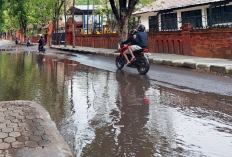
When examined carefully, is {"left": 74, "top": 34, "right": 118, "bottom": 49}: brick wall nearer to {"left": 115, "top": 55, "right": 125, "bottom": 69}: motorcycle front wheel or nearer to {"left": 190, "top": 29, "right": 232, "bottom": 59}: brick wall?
{"left": 190, "top": 29, "right": 232, "bottom": 59}: brick wall

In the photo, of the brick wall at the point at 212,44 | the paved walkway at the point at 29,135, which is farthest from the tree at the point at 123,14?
the paved walkway at the point at 29,135

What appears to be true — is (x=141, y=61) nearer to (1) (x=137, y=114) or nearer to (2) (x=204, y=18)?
(1) (x=137, y=114)

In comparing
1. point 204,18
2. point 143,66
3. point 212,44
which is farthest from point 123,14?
point 143,66

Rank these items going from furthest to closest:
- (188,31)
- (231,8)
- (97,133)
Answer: (231,8) → (188,31) → (97,133)

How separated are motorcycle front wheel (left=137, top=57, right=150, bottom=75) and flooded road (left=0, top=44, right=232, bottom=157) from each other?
5.02 feet

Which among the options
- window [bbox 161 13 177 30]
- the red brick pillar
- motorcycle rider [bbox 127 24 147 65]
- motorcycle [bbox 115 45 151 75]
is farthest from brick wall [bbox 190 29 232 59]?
motorcycle [bbox 115 45 151 75]

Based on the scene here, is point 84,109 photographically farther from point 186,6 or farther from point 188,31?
point 186,6

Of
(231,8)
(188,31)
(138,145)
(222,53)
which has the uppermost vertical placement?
(231,8)

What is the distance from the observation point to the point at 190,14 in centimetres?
2656

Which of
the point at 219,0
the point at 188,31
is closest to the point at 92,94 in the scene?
A: the point at 188,31

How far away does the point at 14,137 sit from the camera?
3504 mm

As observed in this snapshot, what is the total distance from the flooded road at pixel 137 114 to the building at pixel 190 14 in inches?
414

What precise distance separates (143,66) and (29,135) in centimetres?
698

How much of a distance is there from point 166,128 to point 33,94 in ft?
12.0
